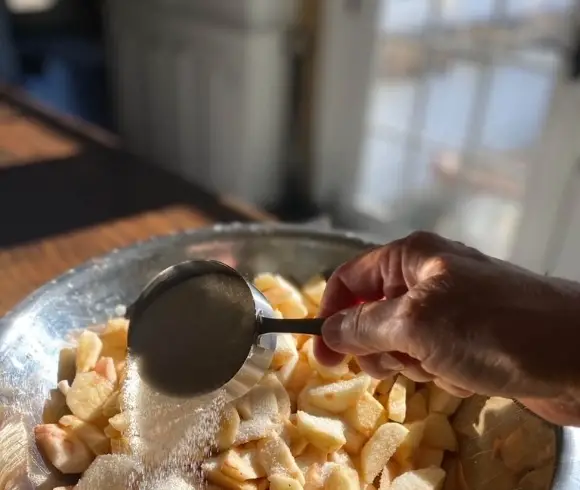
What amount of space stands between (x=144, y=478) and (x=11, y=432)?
0.44 ft

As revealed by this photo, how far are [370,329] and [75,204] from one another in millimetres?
823

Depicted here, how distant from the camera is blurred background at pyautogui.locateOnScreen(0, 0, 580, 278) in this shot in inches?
61.6

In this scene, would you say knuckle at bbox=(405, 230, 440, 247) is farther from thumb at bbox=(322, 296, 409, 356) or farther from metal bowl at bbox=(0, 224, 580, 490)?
metal bowl at bbox=(0, 224, 580, 490)

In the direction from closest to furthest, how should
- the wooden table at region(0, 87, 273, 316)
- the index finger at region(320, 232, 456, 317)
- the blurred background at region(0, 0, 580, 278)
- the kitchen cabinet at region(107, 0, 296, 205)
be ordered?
1. the index finger at region(320, 232, 456, 317)
2. the wooden table at region(0, 87, 273, 316)
3. the blurred background at region(0, 0, 580, 278)
4. the kitchen cabinet at region(107, 0, 296, 205)

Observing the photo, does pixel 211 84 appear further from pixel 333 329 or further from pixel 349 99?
pixel 333 329

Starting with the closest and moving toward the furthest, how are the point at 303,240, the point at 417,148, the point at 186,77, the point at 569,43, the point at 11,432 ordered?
the point at 11,432
the point at 303,240
the point at 569,43
the point at 417,148
the point at 186,77

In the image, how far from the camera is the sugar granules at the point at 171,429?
25.5 inches

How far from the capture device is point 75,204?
121 cm

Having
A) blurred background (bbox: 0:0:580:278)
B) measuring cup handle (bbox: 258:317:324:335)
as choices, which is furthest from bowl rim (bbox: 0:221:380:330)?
blurred background (bbox: 0:0:580:278)

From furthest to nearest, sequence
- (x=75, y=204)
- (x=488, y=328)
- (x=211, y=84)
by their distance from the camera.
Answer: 1. (x=211, y=84)
2. (x=75, y=204)
3. (x=488, y=328)

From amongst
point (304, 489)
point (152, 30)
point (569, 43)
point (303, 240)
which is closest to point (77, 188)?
point (303, 240)

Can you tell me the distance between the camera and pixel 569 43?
56.3 inches

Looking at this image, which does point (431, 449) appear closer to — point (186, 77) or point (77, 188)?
point (77, 188)

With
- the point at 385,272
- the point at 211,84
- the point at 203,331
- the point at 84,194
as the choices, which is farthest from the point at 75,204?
the point at 211,84
